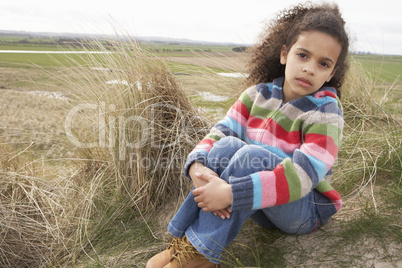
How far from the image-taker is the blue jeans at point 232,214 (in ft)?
4.11

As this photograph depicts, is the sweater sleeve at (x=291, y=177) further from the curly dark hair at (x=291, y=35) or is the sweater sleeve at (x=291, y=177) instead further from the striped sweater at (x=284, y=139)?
the curly dark hair at (x=291, y=35)

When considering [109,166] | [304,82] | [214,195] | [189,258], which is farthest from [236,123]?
[109,166]

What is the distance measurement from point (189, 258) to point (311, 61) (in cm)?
104

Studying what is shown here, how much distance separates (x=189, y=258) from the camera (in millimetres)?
1341

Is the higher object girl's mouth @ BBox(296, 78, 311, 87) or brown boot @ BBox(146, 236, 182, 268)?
girl's mouth @ BBox(296, 78, 311, 87)

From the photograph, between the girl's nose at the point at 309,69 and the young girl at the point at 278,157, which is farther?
the girl's nose at the point at 309,69

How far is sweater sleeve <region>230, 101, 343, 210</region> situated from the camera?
118cm

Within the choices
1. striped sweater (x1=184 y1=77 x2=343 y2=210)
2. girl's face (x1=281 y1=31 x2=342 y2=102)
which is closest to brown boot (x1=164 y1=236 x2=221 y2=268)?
striped sweater (x1=184 y1=77 x2=343 y2=210)

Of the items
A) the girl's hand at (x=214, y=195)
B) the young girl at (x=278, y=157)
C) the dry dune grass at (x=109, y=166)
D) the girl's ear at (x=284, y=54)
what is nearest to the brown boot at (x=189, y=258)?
the young girl at (x=278, y=157)

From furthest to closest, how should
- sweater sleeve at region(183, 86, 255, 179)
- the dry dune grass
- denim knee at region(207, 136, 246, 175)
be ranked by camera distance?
the dry dune grass < sweater sleeve at region(183, 86, 255, 179) < denim knee at region(207, 136, 246, 175)

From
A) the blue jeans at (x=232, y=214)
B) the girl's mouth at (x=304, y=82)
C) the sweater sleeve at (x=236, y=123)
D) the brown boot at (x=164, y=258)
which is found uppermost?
the girl's mouth at (x=304, y=82)

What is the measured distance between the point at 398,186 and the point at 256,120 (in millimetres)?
888

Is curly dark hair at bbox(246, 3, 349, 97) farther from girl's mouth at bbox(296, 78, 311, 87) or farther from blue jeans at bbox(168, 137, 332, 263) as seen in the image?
blue jeans at bbox(168, 137, 332, 263)

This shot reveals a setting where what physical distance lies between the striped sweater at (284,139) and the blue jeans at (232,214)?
0.06 meters
